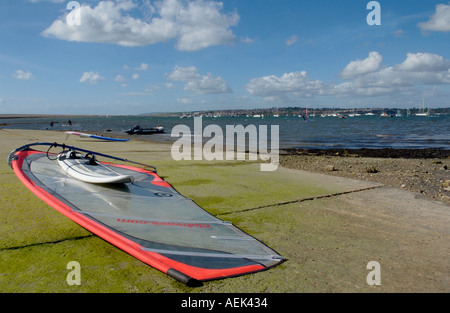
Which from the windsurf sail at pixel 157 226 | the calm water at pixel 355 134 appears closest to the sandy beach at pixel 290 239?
the windsurf sail at pixel 157 226

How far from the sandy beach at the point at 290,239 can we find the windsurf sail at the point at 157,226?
0.21m

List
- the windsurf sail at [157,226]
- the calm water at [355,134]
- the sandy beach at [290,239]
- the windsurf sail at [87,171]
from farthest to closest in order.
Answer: the calm water at [355,134] < the windsurf sail at [87,171] < the windsurf sail at [157,226] < the sandy beach at [290,239]

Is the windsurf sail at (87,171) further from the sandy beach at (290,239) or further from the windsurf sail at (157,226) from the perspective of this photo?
the sandy beach at (290,239)

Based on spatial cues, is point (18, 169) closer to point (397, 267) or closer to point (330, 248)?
point (330, 248)

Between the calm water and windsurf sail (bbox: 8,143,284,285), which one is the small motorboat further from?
windsurf sail (bbox: 8,143,284,285)

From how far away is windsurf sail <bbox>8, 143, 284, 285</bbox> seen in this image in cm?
390

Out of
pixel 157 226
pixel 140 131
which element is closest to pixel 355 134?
pixel 140 131

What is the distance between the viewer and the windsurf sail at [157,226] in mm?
3900

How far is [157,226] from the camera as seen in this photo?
16.3ft

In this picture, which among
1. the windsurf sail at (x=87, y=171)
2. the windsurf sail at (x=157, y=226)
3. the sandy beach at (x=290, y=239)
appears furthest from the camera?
the windsurf sail at (x=87, y=171)

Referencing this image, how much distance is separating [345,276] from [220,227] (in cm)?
213

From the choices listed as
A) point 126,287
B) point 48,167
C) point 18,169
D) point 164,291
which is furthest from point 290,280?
point 48,167

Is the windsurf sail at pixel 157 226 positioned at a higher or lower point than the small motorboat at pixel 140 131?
lower

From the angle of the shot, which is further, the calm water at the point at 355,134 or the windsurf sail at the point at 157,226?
the calm water at the point at 355,134
